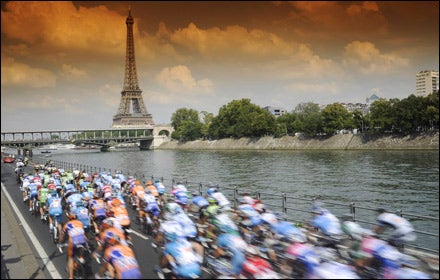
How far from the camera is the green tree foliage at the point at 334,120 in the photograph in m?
99.2

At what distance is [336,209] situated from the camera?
2873cm

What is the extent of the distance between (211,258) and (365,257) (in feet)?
13.4

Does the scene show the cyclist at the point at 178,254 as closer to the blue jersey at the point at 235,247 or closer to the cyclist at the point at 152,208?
the blue jersey at the point at 235,247

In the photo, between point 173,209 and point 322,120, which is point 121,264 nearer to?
point 173,209

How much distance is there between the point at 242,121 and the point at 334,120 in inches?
1452

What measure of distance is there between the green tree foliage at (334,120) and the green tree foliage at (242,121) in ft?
68.3

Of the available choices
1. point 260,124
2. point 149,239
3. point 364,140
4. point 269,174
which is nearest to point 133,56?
point 260,124

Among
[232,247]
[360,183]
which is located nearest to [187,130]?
[360,183]

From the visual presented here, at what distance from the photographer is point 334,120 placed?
328ft

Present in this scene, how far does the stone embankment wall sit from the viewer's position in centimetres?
7803

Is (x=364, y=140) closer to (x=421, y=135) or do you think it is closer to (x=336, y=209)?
(x=421, y=135)

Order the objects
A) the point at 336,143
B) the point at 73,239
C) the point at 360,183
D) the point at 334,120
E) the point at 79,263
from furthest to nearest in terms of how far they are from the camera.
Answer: the point at 334,120 → the point at 336,143 → the point at 360,183 → the point at 79,263 → the point at 73,239

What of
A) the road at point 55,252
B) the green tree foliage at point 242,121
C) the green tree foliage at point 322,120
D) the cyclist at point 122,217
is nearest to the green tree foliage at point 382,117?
the green tree foliage at point 322,120

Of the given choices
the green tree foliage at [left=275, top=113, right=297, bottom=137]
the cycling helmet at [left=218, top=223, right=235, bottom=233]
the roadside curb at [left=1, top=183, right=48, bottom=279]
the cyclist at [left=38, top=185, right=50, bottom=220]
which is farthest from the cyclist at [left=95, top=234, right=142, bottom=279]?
the green tree foliage at [left=275, top=113, right=297, bottom=137]
